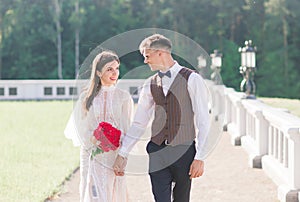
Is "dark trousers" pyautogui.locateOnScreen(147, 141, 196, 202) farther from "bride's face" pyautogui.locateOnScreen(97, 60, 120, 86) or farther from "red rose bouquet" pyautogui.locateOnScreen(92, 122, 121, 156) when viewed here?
"bride's face" pyautogui.locateOnScreen(97, 60, 120, 86)

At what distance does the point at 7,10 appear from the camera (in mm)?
53281

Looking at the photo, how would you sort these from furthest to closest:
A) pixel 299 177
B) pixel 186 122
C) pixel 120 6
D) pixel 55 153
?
pixel 120 6, pixel 55 153, pixel 299 177, pixel 186 122

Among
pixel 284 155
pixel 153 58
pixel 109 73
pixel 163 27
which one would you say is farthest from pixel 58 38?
pixel 153 58

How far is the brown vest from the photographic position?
4641 mm

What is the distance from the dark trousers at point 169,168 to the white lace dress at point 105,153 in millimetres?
609

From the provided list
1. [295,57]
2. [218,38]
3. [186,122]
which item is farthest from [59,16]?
[186,122]

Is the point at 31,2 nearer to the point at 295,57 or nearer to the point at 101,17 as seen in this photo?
the point at 101,17

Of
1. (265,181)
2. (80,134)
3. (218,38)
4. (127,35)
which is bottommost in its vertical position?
(265,181)

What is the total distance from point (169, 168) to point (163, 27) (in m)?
47.6

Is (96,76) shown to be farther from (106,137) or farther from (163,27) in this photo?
(163,27)

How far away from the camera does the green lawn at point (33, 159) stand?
8.21 m

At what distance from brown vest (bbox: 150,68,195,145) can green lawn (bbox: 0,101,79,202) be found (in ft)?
10.5

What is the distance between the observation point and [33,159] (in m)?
11.4

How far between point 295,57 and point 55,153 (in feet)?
130
